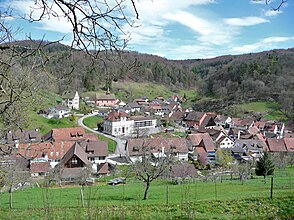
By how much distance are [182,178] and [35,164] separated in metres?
12.6

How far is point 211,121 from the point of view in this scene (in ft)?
186

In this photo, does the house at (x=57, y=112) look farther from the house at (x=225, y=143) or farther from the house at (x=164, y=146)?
the house at (x=225, y=143)

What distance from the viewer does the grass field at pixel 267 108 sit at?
201 feet

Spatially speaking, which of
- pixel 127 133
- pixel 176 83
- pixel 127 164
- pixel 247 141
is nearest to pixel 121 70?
pixel 127 164

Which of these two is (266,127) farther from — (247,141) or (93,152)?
(93,152)

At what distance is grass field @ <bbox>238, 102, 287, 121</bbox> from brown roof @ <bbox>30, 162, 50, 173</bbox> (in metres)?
48.1

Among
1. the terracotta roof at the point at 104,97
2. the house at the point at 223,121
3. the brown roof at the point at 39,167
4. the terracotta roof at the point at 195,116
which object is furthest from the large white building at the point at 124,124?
the terracotta roof at the point at 104,97

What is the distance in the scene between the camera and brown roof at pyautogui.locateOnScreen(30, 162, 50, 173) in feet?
83.0

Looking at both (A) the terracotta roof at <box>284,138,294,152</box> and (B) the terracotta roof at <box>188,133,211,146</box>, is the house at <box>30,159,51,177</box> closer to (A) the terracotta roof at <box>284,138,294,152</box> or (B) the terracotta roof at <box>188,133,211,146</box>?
(B) the terracotta roof at <box>188,133,211,146</box>

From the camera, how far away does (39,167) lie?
84.4ft

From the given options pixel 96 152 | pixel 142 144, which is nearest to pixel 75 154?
pixel 96 152

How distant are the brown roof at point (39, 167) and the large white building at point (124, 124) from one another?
58.1 feet

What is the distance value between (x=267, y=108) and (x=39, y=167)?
53901 millimetres

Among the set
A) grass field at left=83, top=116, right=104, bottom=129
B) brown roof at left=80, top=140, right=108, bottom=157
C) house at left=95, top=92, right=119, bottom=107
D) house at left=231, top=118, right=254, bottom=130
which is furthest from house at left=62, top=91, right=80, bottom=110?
house at left=231, top=118, right=254, bottom=130
